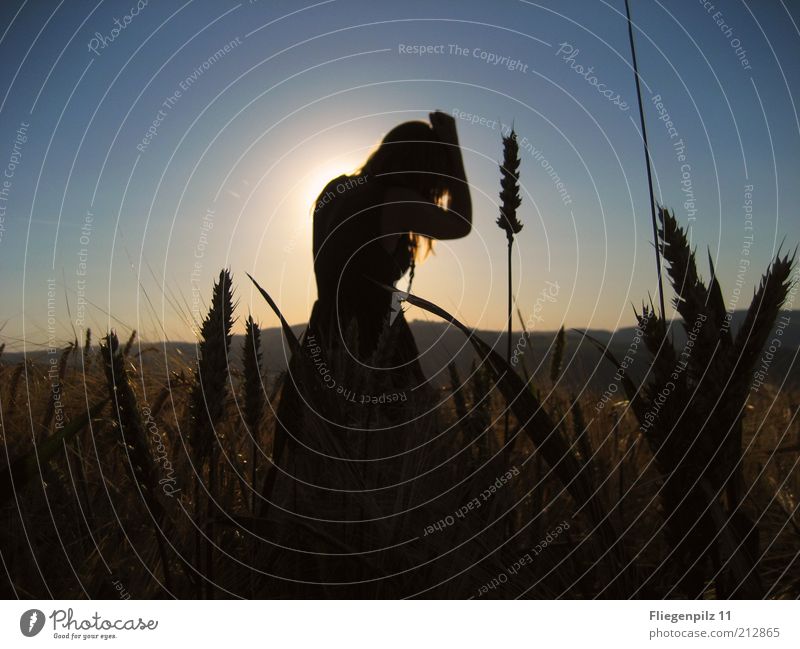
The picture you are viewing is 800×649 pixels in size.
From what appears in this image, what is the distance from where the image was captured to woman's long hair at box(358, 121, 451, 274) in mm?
2797

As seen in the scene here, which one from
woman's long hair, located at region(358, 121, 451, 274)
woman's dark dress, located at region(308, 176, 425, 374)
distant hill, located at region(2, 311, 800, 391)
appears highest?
woman's long hair, located at region(358, 121, 451, 274)

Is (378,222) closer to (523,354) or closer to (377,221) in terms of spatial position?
(377,221)

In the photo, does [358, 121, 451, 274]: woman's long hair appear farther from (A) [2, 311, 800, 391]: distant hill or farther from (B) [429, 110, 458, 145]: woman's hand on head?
(A) [2, 311, 800, 391]: distant hill

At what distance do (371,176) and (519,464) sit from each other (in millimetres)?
1636

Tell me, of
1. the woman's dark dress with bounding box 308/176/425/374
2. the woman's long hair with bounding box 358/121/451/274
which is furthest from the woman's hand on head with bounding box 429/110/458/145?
the woman's dark dress with bounding box 308/176/425/374

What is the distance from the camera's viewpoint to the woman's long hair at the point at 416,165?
280 cm

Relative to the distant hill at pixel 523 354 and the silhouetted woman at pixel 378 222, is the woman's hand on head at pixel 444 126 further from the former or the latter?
the distant hill at pixel 523 354

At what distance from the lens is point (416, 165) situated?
2902 millimetres

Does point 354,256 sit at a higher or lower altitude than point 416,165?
lower

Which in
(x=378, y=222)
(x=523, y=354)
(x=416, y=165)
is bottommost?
(x=523, y=354)

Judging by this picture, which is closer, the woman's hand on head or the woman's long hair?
the woman's hand on head

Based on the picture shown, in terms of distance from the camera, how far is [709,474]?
0.77 meters

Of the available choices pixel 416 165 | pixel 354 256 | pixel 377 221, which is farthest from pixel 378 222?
pixel 416 165
